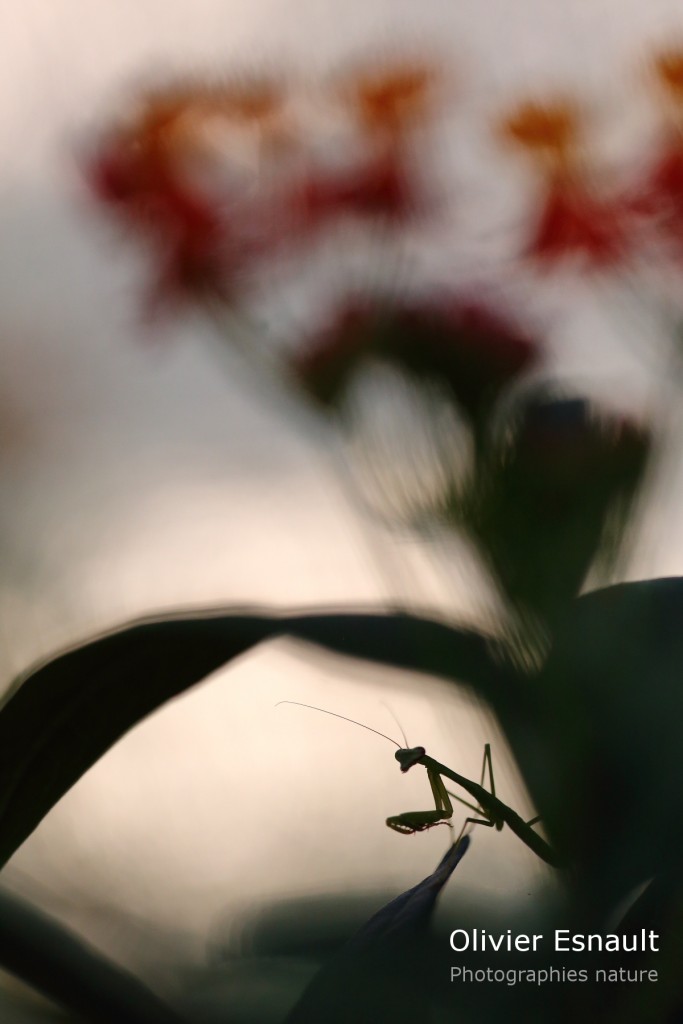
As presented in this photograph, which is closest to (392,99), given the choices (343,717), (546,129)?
(546,129)

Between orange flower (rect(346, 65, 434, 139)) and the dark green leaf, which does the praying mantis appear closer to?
the dark green leaf

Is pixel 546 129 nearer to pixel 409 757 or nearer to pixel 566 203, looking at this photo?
pixel 566 203

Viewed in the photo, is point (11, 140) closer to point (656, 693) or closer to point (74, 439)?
point (74, 439)

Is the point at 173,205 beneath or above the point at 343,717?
above

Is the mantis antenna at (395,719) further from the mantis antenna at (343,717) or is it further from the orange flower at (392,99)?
the orange flower at (392,99)

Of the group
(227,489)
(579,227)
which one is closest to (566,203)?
(579,227)

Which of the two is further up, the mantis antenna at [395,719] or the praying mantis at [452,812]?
the mantis antenna at [395,719]

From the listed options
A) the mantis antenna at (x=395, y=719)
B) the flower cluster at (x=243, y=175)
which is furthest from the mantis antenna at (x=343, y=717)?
the flower cluster at (x=243, y=175)
